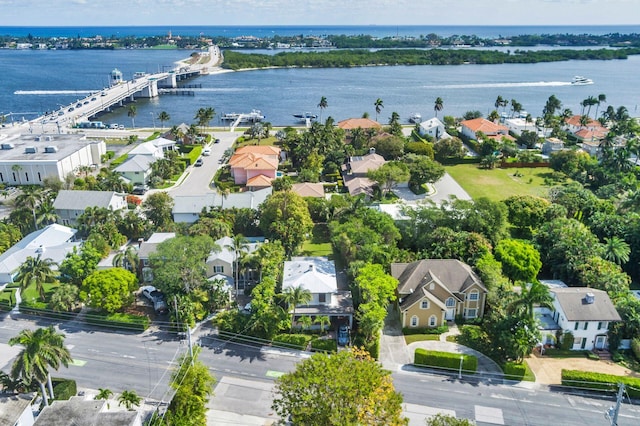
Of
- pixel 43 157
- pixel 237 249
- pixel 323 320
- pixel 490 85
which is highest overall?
pixel 490 85

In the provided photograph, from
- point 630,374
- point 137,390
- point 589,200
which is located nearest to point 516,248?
point 630,374

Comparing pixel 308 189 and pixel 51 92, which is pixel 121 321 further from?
pixel 51 92

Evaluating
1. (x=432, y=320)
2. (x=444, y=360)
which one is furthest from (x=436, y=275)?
(x=444, y=360)

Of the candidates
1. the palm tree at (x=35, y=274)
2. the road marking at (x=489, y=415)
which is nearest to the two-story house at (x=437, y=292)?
the road marking at (x=489, y=415)

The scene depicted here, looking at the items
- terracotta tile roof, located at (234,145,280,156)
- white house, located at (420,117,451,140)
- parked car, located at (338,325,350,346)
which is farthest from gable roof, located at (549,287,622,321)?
white house, located at (420,117,451,140)

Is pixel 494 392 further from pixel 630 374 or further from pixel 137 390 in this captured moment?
pixel 137 390

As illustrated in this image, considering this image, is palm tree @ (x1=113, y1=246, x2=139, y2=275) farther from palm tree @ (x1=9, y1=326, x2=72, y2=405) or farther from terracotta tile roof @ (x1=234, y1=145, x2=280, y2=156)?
terracotta tile roof @ (x1=234, y1=145, x2=280, y2=156)

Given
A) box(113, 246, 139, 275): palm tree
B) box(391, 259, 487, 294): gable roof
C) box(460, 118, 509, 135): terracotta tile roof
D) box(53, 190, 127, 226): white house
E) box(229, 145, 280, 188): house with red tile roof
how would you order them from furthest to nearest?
box(460, 118, 509, 135): terracotta tile roof, box(229, 145, 280, 188): house with red tile roof, box(53, 190, 127, 226): white house, box(113, 246, 139, 275): palm tree, box(391, 259, 487, 294): gable roof
